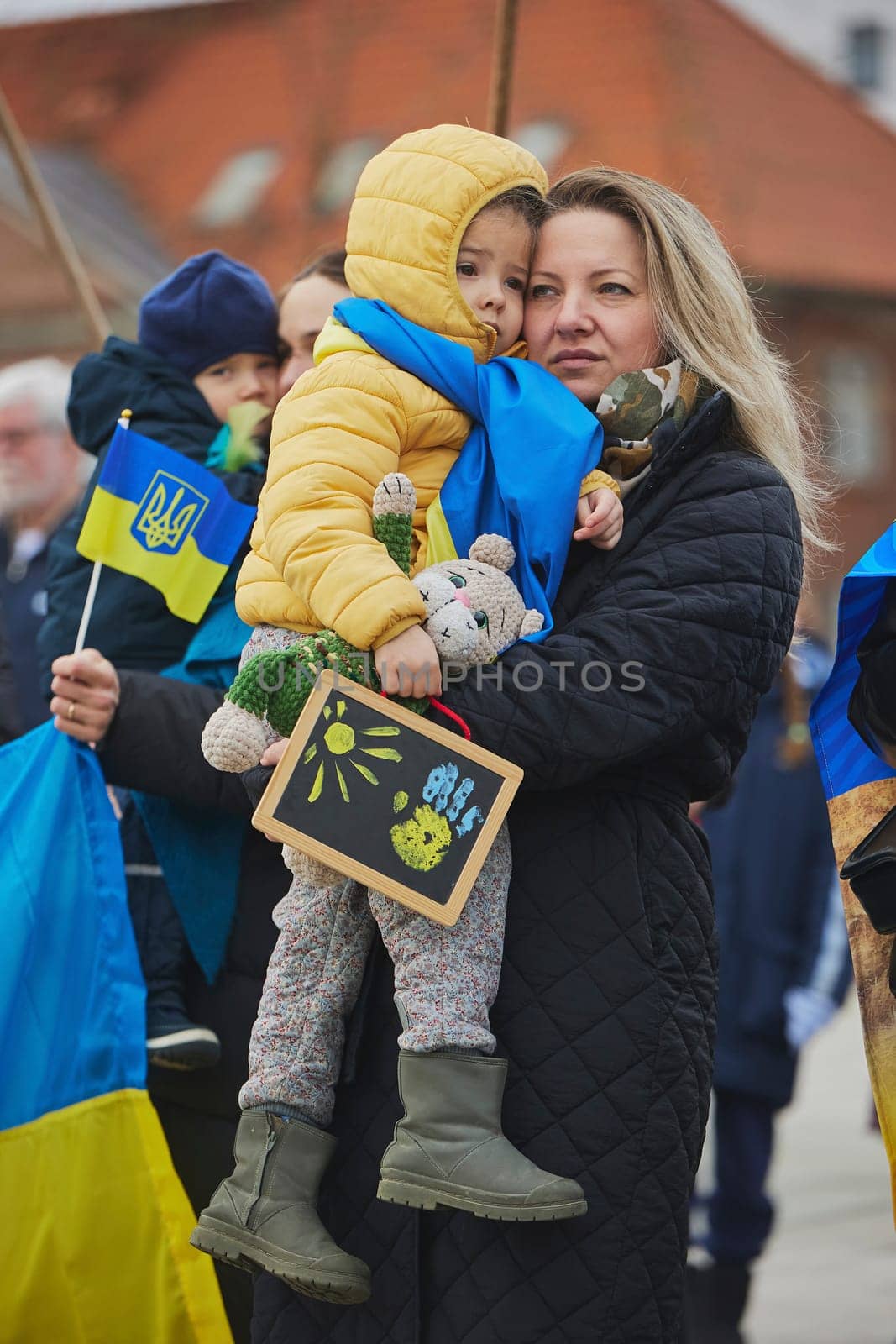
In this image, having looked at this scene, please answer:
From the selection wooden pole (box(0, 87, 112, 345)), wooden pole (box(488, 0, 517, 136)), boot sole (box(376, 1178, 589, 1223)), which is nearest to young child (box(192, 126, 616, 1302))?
boot sole (box(376, 1178, 589, 1223))

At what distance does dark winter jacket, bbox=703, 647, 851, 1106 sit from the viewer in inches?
212

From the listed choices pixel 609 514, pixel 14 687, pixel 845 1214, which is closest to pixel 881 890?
pixel 609 514

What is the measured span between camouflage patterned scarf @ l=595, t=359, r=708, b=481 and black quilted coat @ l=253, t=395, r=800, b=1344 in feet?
0.11

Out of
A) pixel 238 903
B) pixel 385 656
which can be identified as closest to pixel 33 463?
pixel 238 903

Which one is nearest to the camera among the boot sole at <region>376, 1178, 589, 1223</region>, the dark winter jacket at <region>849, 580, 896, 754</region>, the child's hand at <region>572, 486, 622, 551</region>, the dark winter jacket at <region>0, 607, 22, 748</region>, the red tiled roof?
the boot sole at <region>376, 1178, 589, 1223</region>

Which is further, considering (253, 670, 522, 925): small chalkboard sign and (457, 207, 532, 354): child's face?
(457, 207, 532, 354): child's face

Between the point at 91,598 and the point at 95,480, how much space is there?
0.25m

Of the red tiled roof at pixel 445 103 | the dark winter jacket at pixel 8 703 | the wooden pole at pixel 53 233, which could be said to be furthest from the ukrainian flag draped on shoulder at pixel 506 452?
the red tiled roof at pixel 445 103

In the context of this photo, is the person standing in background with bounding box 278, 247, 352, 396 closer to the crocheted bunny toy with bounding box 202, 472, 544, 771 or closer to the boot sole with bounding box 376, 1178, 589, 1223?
the crocheted bunny toy with bounding box 202, 472, 544, 771

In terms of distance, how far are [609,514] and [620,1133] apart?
0.83 m

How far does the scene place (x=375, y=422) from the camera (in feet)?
7.81

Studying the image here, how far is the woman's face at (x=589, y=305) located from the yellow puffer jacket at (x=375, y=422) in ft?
0.35

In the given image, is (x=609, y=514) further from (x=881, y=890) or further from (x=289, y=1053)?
(x=289, y=1053)

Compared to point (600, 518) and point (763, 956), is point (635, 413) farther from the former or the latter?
point (763, 956)
